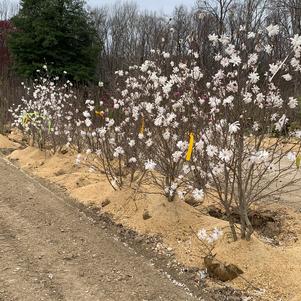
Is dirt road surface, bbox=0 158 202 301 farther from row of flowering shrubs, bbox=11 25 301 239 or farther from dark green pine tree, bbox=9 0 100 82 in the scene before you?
dark green pine tree, bbox=9 0 100 82

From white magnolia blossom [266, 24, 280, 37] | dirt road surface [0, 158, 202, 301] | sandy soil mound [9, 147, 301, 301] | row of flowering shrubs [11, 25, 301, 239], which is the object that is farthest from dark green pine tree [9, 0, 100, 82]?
white magnolia blossom [266, 24, 280, 37]

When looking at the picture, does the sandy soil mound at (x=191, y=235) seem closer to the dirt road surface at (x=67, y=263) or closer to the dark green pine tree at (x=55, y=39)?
the dirt road surface at (x=67, y=263)

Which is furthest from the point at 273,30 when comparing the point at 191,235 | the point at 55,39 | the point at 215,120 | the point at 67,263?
the point at 55,39

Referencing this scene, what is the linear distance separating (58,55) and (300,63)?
1073 inches

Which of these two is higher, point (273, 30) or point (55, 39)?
point (55, 39)

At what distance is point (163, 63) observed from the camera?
6449 millimetres

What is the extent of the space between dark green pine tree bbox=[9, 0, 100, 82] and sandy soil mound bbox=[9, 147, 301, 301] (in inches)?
849

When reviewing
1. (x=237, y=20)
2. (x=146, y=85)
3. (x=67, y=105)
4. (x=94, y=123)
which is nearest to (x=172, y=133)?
(x=146, y=85)

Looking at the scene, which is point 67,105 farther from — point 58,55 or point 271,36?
point 58,55

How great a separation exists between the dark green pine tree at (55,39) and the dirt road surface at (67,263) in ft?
76.9

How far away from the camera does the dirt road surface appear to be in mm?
4480

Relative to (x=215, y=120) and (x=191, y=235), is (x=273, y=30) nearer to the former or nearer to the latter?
(x=215, y=120)

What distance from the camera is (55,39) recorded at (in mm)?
30094

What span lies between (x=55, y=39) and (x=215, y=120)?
87.4 feet
